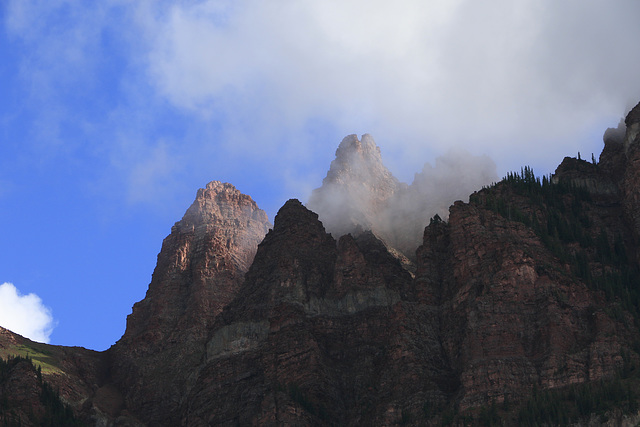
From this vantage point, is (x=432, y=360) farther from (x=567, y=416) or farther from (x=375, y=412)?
(x=567, y=416)

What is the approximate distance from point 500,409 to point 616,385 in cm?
1614

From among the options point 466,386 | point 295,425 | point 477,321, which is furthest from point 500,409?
point 295,425

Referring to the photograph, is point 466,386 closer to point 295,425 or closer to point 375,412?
point 375,412

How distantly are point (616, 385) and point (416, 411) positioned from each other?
29540mm

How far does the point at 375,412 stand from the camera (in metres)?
188

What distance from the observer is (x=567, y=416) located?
16800 cm

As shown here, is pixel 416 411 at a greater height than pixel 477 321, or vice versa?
pixel 477 321

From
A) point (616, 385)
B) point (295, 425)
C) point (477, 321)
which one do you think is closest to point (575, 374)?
point (616, 385)

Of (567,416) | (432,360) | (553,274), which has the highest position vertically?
(553,274)

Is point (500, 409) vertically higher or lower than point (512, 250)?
lower

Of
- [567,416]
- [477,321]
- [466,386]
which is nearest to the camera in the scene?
[567,416]

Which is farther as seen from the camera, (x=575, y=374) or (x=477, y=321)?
(x=477, y=321)

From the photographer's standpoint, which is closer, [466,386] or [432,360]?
[466,386]

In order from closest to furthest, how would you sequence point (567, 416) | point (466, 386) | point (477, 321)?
point (567, 416) < point (466, 386) < point (477, 321)
